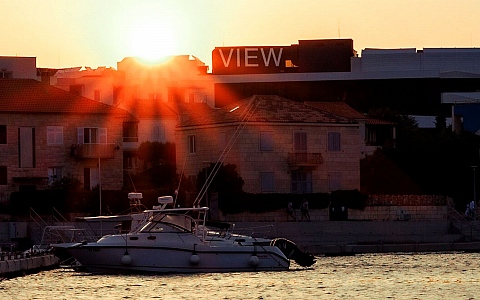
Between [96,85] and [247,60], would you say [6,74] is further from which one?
[247,60]

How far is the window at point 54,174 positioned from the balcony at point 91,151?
143 cm

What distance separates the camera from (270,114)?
97.8m

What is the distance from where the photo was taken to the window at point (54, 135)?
313 ft

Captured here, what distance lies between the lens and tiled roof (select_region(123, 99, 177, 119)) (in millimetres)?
134500

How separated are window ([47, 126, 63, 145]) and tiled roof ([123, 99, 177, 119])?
120 ft

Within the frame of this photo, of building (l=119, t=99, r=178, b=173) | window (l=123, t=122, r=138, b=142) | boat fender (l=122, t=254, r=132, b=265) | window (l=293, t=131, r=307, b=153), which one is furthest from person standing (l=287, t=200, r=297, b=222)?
window (l=123, t=122, r=138, b=142)

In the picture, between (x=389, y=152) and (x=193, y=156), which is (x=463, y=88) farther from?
(x=193, y=156)

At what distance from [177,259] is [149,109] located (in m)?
75.7

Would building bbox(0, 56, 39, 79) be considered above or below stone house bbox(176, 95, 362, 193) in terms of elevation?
above

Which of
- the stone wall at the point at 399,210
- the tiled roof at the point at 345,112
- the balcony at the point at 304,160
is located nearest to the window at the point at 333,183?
the balcony at the point at 304,160

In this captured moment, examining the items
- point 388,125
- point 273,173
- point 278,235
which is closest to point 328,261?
point 278,235

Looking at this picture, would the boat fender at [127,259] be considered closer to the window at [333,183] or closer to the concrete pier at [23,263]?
the concrete pier at [23,263]

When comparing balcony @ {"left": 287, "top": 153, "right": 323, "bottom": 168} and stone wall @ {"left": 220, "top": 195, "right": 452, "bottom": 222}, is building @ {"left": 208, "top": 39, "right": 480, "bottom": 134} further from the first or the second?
stone wall @ {"left": 220, "top": 195, "right": 452, "bottom": 222}

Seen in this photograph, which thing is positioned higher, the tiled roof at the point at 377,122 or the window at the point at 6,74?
the window at the point at 6,74
